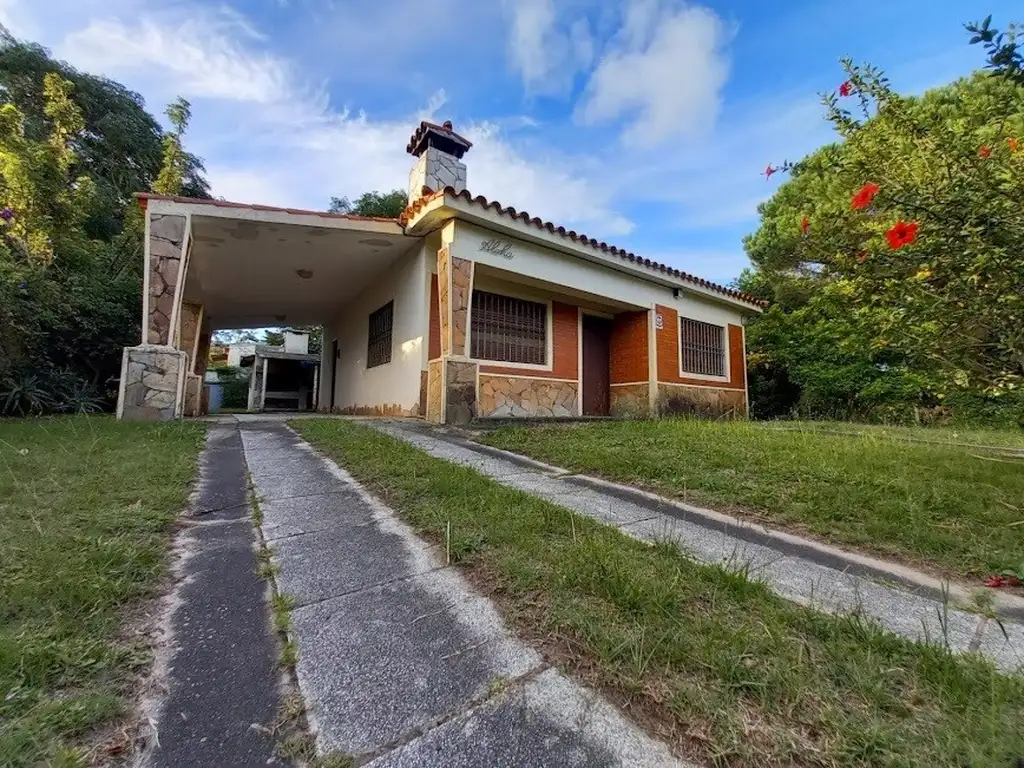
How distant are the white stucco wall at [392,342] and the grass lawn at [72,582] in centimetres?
438

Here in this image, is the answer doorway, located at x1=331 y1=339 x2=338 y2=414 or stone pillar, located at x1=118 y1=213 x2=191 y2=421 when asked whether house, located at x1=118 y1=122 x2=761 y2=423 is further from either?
doorway, located at x1=331 y1=339 x2=338 y2=414

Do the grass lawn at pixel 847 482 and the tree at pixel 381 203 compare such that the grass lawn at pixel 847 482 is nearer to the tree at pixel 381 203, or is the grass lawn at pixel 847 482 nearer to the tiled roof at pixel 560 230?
the tiled roof at pixel 560 230

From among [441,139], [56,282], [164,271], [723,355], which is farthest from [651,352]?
[56,282]

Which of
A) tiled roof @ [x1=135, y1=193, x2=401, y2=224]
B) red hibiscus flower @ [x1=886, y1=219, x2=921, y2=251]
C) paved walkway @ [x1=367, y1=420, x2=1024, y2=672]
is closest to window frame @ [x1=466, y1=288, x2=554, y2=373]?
tiled roof @ [x1=135, y1=193, x2=401, y2=224]

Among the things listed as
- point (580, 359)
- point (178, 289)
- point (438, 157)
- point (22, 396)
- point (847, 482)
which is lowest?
point (847, 482)

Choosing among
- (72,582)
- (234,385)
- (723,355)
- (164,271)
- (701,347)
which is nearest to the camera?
(72,582)

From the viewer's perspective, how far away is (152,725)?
3.43 feet

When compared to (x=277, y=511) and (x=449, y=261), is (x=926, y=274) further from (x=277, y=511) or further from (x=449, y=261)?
(x=449, y=261)

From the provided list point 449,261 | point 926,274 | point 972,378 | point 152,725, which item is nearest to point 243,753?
point 152,725

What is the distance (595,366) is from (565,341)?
1.25m

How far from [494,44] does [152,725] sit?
371 inches

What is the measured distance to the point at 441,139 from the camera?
28.3ft

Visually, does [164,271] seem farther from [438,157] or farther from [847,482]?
[847,482]

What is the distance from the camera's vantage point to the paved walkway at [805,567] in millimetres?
1527
